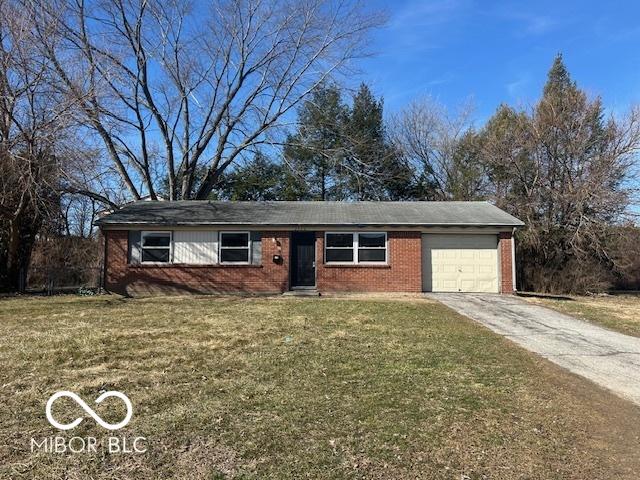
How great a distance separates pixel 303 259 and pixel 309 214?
75.8 inches

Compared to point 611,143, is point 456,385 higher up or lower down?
lower down

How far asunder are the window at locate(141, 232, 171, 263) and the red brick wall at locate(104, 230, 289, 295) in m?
0.34

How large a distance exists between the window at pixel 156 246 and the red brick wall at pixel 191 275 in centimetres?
34

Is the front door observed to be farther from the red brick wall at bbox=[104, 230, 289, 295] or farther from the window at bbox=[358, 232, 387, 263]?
the window at bbox=[358, 232, 387, 263]

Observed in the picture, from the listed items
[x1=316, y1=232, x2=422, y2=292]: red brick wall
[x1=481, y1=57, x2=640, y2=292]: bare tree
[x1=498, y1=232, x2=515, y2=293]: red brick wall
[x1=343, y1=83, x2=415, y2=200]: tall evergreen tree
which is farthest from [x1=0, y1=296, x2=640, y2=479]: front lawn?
[x1=343, y1=83, x2=415, y2=200]: tall evergreen tree

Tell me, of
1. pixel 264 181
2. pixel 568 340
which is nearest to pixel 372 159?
pixel 264 181

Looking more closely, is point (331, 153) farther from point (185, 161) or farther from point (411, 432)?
point (411, 432)

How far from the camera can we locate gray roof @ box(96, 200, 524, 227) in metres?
18.2

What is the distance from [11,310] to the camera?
1348 cm

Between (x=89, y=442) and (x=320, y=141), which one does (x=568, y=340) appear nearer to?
(x=89, y=442)

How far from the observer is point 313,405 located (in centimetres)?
537

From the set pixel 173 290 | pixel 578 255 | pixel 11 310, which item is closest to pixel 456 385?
pixel 11 310

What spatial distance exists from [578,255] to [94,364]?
74.9ft

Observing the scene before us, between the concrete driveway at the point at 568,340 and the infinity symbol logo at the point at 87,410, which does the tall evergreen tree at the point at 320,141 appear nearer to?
the concrete driveway at the point at 568,340
